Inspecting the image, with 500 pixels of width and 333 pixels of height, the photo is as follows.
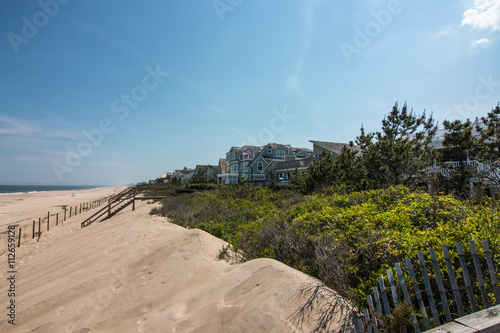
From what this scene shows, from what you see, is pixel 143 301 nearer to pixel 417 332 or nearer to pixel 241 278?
pixel 241 278

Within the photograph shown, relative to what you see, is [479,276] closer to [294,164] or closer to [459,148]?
[459,148]

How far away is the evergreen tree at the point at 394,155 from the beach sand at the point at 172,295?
10.1 meters

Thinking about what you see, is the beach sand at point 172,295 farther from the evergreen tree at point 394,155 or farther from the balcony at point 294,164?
the balcony at point 294,164

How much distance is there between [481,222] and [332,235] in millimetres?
2300

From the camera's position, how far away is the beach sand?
360cm

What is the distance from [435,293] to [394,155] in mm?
11420

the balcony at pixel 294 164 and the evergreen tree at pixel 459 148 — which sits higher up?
the balcony at pixel 294 164

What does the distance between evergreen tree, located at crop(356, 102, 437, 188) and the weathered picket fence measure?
393 inches

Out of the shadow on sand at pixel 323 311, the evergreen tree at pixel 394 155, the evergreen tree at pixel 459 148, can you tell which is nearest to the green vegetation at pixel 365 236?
the shadow on sand at pixel 323 311

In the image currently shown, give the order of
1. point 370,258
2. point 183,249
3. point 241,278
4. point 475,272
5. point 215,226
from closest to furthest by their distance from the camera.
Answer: point 475,272 → point 370,258 → point 241,278 → point 183,249 → point 215,226

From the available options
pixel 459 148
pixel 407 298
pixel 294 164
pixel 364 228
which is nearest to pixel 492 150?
pixel 459 148

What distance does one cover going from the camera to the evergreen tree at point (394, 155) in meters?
13.0

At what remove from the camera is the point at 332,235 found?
4570mm

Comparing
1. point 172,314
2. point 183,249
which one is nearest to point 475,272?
point 172,314
